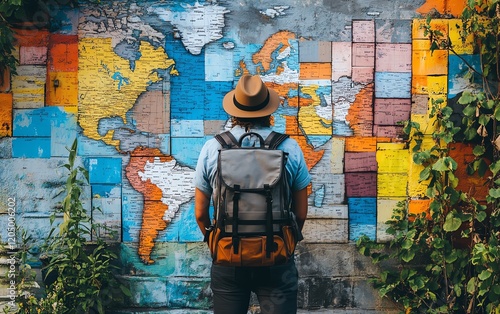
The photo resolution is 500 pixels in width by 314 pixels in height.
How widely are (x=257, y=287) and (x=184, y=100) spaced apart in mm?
2247

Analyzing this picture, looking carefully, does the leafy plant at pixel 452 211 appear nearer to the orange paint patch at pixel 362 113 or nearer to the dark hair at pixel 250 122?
the orange paint patch at pixel 362 113

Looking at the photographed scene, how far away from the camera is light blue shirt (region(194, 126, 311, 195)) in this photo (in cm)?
392

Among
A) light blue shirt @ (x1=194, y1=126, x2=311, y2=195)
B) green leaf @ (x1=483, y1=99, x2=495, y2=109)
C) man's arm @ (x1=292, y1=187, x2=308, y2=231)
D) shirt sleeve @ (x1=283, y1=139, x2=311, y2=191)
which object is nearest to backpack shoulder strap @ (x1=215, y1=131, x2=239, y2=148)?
light blue shirt @ (x1=194, y1=126, x2=311, y2=195)

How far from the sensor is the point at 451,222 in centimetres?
547

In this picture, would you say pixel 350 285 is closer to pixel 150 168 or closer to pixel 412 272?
pixel 412 272

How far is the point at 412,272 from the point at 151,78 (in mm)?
2466

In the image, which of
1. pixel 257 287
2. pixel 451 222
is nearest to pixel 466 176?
pixel 451 222

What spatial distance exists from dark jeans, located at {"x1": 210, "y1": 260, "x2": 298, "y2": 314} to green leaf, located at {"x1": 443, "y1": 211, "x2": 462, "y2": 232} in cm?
200

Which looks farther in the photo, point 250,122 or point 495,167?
point 495,167

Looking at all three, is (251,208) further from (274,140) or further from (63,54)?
(63,54)

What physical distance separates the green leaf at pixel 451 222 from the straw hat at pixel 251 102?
2.05 metres

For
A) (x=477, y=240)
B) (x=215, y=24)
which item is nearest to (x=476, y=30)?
(x=477, y=240)

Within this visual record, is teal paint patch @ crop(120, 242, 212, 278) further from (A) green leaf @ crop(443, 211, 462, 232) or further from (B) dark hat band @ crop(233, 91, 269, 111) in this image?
(B) dark hat band @ crop(233, 91, 269, 111)

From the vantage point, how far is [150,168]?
5750mm
